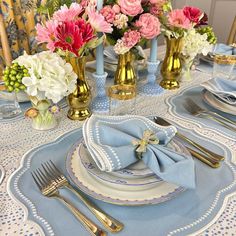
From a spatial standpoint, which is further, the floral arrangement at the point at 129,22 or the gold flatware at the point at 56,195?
the floral arrangement at the point at 129,22

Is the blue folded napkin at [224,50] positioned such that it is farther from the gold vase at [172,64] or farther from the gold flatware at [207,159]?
the gold flatware at [207,159]

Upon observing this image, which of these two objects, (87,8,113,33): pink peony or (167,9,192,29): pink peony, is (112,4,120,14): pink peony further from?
(167,9,192,29): pink peony

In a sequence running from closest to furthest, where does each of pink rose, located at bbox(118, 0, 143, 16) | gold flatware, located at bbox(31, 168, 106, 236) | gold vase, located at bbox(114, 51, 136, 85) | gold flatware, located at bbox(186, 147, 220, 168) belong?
gold flatware, located at bbox(31, 168, 106, 236)
gold flatware, located at bbox(186, 147, 220, 168)
pink rose, located at bbox(118, 0, 143, 16)
gold vase, located at bbox(114, 51, 136, 85)

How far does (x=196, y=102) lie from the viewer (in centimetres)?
96

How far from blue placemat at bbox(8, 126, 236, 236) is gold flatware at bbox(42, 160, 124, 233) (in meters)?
0.01

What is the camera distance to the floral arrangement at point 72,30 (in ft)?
2.26

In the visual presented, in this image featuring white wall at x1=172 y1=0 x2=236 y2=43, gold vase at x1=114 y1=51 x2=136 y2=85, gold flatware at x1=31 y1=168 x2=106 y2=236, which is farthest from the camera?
white wall at x1=172 y1=0 x2=236 y2=43

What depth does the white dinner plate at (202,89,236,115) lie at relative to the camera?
85cm

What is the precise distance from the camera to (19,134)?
777 mm

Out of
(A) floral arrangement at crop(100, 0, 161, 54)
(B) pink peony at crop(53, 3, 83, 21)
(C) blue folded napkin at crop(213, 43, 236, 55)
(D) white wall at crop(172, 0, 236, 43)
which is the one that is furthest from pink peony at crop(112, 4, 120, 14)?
(D) white wall at crop(172, 0, 236, 43)

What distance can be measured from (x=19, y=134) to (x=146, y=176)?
409 mm

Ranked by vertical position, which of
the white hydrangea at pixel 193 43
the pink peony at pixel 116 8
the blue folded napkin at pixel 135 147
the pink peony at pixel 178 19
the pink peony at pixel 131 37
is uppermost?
the pink peony at pixel 116 8

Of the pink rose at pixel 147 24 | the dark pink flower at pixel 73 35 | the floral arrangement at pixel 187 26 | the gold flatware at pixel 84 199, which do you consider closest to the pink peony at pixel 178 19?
the floral arrangement at pixel 187 26

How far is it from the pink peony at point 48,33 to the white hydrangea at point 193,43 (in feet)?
1.65
